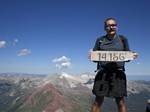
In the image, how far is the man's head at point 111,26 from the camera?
1090 centimetres

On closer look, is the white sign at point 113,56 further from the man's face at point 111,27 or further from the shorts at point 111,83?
the man's face at point 111,27

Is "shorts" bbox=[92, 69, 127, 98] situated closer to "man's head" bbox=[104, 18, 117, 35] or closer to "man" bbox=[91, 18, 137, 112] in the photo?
"man" bbox=[91, 18, 137, 112]

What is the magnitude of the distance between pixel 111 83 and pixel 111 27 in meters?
2.29

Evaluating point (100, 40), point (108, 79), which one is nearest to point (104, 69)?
point (108, 79)

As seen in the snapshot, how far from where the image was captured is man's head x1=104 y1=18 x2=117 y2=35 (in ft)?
35.8

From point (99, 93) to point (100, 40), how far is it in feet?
7.29

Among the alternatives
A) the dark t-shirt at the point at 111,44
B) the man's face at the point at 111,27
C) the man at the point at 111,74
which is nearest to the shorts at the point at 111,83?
the man at the point at 111,74

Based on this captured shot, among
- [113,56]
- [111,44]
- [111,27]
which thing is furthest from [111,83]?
[111,27]

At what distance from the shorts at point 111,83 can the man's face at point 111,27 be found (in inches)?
62.9

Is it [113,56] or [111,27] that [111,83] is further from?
[111,27]

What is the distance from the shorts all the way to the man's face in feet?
5.25

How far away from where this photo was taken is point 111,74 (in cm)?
1102

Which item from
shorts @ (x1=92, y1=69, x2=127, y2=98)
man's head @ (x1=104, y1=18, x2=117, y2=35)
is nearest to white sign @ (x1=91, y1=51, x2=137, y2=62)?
shorts @ (x1=92, y1=69, x2=127, y2=98)

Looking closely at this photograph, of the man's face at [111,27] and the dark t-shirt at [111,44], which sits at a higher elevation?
the man's face at [111,27]
